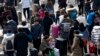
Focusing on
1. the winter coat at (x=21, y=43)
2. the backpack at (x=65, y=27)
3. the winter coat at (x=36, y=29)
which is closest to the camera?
the winter coat at (x=21, y=43)

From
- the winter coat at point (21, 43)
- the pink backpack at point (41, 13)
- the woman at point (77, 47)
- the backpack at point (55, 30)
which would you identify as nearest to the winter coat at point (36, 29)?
the backpack at point (55, 30)

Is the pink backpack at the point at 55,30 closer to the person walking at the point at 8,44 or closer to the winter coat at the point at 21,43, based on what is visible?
the winter coat at the point at 21,43

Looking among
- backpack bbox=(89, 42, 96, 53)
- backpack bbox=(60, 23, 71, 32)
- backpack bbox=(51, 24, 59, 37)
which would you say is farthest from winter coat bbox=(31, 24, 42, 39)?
backpack bbox=(89, 42, 96, 53)

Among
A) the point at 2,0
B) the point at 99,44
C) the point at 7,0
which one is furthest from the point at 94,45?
the point at 2,0

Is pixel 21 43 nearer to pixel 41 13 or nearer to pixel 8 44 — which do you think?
pixel 8 44

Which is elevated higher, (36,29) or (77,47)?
(36,29)

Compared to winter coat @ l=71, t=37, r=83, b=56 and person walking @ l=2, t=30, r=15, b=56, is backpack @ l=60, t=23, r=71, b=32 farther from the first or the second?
person walking @ l=2, t=30, r=15, b=56

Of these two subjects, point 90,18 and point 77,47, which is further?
point 90,18

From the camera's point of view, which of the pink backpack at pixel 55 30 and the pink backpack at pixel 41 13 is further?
the pink backpack at pixel 41 13

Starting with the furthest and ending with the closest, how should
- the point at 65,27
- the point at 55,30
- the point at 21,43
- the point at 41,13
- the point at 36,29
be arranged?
the point at 41,13 → the point at 55,30 → the point at 65,27 → the point at 36,29 → the point at 21,43

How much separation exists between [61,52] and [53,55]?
1.28 meters

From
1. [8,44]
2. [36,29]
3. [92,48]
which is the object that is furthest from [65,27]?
[8,44]

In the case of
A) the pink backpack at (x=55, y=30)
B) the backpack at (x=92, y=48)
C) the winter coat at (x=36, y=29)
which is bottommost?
the backpack at (x=92, y=48)

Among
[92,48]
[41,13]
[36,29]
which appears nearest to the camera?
[92,48]
